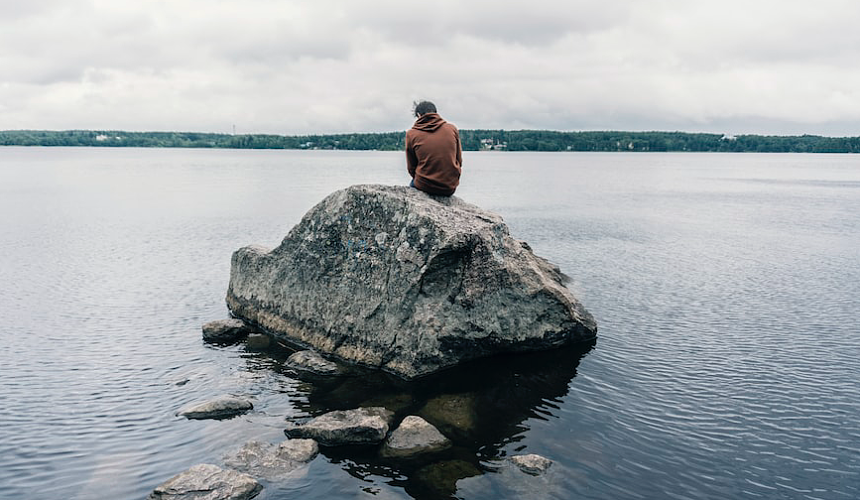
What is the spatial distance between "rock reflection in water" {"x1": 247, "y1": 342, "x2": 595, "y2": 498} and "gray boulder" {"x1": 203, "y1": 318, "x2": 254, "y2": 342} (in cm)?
192

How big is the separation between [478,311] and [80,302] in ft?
50.4

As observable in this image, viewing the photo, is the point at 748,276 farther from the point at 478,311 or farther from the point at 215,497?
the point at 215,497

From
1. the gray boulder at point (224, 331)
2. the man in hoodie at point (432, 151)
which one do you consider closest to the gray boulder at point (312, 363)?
the gray boulder at point (224, 331)

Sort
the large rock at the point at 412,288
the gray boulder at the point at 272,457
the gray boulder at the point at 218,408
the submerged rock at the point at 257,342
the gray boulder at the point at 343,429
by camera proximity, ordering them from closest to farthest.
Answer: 1. the gray boulder at the point at 272,457
2. the gray boulder at the point at 343,429
3. the gray boulder at the point at 218,408
4. the large rock at the point at 412,288
5. the submerged rock at the point at 257,342

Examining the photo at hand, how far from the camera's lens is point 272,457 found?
10531 mm

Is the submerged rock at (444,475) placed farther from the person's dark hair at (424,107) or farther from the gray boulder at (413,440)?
the person's dark hair at (424,107)

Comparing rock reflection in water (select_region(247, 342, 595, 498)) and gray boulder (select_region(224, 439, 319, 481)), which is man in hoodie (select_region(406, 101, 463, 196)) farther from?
gray boulder (select_region(224, 439, 319, 481))

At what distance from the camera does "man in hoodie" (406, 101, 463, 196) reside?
1577 centimetres

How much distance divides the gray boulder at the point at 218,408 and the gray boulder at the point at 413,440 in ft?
11.5

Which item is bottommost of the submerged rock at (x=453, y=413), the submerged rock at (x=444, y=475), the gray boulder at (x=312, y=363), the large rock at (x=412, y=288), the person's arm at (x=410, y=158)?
the submerged rock at (x=444, y=475)

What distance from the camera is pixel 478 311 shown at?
1488 cm

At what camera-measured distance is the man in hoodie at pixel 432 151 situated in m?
15.8

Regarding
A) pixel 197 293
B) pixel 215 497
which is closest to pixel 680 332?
pixel 215 497

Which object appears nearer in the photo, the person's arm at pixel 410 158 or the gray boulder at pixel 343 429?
the gray boulder at pixel 343 429
